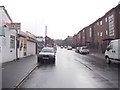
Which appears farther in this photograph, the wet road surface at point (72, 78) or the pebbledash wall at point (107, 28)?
the pebbledash wall at point (107, 28)

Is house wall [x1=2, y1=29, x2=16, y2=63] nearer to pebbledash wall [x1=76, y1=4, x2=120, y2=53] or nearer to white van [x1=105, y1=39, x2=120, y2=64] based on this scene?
white van [x1=105, y1=39, x2=120, y2=64]

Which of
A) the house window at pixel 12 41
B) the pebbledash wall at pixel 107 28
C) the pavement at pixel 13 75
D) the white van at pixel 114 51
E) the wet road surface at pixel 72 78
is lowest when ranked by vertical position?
the wet road surface at pixel 72 78

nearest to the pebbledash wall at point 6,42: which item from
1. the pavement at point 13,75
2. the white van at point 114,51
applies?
the pavement at point 13,75

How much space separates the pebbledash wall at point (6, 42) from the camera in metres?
17.9

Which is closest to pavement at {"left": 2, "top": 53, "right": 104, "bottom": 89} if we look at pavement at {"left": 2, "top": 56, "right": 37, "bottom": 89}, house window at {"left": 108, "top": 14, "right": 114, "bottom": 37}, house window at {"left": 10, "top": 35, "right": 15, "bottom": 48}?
pavement at {"left": 2, "top": 56, "right": 37, "bottom": 89}

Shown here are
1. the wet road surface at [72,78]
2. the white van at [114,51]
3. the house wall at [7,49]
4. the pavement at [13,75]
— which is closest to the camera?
the pavement at [13,75]

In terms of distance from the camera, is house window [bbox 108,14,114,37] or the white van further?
house window [bbox 108,14,114,37]

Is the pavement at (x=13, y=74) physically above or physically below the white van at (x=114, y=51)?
below

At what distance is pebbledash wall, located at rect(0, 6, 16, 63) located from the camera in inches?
703

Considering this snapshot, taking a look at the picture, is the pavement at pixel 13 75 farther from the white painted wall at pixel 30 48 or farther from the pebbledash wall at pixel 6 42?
the white painted wall at pixel 30 48

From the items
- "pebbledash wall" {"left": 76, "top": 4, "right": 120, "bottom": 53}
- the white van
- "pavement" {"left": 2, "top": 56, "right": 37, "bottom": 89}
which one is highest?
"pebbledash wall" {"left": 76, "top": 4, "right": 120, "bottom": 53}

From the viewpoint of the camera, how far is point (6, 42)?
1939 centimetres

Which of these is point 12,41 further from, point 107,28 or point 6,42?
point 107,28

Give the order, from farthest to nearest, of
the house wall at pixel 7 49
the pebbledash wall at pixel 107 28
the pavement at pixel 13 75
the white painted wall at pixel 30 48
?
1. the pebbledash wall at pixel 107 28
2. the white painted wall at pixel 30 48
3. the house wall at pixel 7 49
4. the pavement at pixel 13 75
